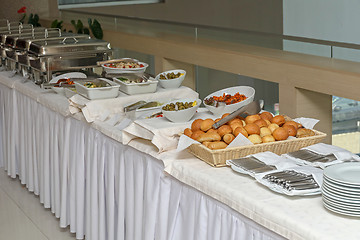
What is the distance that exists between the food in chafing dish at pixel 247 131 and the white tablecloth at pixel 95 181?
16cm

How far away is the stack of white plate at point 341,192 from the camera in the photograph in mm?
1234

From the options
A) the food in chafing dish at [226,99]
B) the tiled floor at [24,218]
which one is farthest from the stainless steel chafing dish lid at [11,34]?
the food in chafing dish at [226,99]

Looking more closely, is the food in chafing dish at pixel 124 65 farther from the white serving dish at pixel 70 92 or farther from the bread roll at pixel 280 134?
the bread roll at pixel 280 134

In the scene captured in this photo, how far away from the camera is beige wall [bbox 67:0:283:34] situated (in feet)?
21.0

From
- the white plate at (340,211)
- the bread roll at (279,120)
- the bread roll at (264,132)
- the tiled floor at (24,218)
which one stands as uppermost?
the bread roll at (279,120)

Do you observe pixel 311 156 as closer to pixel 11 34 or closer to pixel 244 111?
pixel 244 111

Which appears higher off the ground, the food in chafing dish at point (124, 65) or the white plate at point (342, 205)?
the food in chafing dish at point (124, 65)

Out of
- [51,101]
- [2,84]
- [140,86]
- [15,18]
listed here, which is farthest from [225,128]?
[15,18]

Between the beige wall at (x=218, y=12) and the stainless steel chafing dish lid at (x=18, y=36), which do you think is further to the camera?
the beige wall at (x=218, y=12)

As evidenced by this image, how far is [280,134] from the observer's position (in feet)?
5.72

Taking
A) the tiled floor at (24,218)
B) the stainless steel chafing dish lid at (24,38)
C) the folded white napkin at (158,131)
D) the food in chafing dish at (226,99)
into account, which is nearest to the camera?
the folded white napkin at (158,131)

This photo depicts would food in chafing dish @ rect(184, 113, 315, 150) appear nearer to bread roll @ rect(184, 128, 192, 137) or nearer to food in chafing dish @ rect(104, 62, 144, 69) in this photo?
bread roll @ rect(184, 128, 192, 137)

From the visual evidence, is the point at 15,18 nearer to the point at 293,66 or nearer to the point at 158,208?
the point at 293,66

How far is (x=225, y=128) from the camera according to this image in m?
1.78
